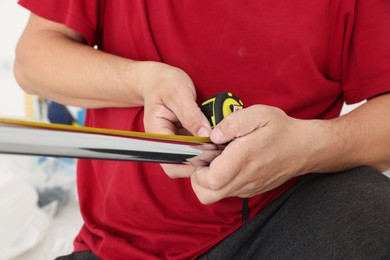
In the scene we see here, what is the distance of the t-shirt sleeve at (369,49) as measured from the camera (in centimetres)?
67

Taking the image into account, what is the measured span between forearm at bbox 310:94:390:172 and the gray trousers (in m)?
0.02

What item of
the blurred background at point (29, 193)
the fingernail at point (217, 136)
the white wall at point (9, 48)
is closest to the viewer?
the fingernail at point (217, 136)

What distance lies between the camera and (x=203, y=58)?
2.12 ft

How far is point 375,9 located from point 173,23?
0.31m

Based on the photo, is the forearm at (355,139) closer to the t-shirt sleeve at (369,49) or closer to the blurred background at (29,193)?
the t-shirt sleeve at (369,49)

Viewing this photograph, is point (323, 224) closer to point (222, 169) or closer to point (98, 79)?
point (222, 169)

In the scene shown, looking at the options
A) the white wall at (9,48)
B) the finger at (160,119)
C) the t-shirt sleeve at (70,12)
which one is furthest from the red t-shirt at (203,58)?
the white wall at (9,48)

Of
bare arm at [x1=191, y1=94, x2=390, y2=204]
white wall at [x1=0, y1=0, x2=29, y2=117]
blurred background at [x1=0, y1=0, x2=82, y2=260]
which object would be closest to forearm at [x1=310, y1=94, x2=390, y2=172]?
bare arm at [x1=191, y1=94, x2=390, y2=204]

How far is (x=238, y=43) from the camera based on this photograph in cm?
65

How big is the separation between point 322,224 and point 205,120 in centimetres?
21

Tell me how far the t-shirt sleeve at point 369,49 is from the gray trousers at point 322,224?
5.4 inches

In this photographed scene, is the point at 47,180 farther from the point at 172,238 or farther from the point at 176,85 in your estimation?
the point at 176,85

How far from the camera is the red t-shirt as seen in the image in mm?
645

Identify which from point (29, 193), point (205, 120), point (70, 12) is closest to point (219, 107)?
point (205, 120)
